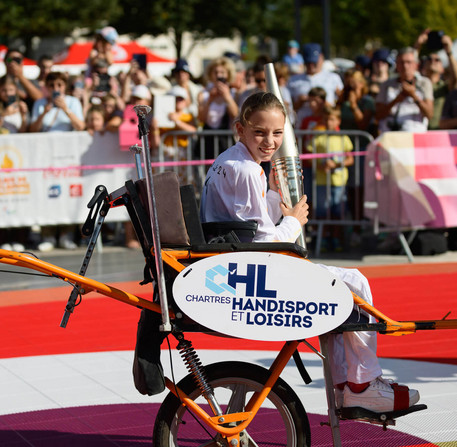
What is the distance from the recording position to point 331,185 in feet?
36.4

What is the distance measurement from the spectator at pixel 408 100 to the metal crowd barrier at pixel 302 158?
0.49 metres

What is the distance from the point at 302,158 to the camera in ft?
36.6

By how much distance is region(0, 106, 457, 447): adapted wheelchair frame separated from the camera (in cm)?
384

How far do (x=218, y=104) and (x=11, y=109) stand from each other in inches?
107

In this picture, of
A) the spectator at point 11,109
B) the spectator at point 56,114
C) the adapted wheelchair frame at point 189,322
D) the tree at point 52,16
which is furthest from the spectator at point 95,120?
the tree at point 52,16

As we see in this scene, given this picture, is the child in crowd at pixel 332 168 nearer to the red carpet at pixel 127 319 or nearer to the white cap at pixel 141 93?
the red carpet at pixel 127 319

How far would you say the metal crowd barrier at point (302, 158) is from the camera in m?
11.1

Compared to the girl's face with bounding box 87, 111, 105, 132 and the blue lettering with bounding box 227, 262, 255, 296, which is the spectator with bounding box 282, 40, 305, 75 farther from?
the blue lettering with bounding box 227, 262, 255, 296

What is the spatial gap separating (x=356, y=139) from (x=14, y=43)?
41.4 m

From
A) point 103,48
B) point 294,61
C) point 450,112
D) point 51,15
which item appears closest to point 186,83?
point 103,48

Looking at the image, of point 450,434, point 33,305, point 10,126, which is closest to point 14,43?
point 10,126

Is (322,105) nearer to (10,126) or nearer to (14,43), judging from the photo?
(10,126)

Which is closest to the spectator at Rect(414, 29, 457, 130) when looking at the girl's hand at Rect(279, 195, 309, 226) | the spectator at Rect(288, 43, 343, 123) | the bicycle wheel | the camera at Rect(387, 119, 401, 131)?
the camera at Rect(387, 119, 401, 131)

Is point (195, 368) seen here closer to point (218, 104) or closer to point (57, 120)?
point (218, 104)
